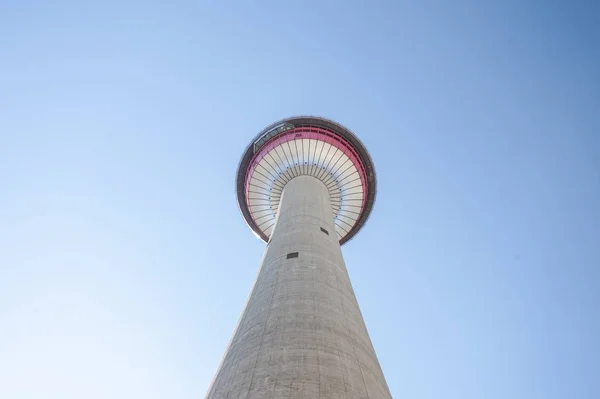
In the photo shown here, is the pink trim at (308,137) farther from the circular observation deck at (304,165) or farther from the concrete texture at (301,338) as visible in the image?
the concrete texture at (301,338)

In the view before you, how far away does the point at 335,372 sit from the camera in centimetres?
780

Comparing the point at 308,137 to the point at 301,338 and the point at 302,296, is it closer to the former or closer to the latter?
the point at 302,296

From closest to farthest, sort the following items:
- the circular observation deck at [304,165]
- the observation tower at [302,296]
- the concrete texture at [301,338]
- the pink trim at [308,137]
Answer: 1. the concrete texture at [301,338]
2. the observation tower at [302,296]
3. the circular observation deck at [304,165]
4. the pink trim at [308,137]

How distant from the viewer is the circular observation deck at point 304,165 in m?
24.5

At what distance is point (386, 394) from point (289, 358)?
206cm

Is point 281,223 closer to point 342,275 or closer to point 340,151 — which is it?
point 342,275

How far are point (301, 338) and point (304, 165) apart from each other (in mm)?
16080

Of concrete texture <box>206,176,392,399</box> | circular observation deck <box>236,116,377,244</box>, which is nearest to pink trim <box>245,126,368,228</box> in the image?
circular observation deck <box>236,116,377,244</box>

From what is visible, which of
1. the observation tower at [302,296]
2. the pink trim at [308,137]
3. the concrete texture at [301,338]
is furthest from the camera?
the pink trim at [308,137]

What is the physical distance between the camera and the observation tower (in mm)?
7688

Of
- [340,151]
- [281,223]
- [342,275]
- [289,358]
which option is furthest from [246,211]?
[289,358]

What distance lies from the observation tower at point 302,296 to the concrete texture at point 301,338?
2cm

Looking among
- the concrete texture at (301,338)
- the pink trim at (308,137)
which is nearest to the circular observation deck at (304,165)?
the pink trim at (308,137)

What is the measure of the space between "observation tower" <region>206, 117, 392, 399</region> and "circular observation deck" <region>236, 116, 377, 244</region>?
2.3 inches
